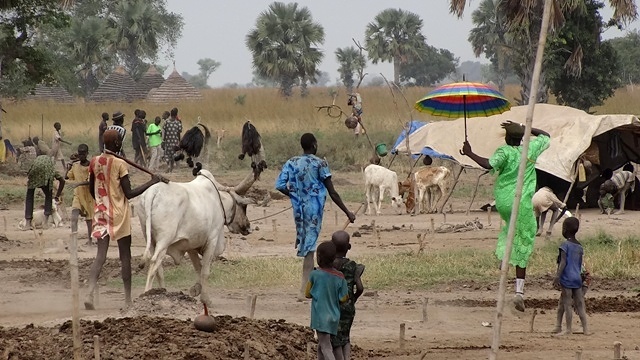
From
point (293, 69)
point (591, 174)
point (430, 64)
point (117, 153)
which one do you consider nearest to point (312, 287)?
point (117, 153)

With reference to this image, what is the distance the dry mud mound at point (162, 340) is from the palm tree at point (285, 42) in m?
39.4

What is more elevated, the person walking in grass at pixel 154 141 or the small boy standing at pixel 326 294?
the person walking in grass at pixel 154 141

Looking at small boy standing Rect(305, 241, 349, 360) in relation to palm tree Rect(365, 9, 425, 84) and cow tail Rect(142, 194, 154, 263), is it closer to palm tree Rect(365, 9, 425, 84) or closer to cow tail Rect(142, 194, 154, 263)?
cow tail Rect(142, 194, 154, 263)

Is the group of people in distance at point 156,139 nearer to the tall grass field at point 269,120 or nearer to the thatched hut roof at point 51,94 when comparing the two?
the tall grass field at point 269,120

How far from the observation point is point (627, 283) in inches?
508

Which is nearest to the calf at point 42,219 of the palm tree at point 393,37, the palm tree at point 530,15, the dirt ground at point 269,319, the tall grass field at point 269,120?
the dirt ground at point 269,319

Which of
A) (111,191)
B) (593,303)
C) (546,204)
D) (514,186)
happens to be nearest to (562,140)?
(546,204)

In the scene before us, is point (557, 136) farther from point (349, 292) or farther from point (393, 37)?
point (393, 37)

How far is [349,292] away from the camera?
7.48m

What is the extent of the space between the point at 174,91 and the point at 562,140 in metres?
28.6

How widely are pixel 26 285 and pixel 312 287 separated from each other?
6146 mm

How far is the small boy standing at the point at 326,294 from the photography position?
23.7ft

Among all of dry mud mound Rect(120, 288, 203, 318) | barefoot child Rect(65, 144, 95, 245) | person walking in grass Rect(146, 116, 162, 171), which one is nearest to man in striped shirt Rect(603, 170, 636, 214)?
barefoot child Rect(65, 144, 95, 245)

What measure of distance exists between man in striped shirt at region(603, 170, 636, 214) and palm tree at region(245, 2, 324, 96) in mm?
27691
